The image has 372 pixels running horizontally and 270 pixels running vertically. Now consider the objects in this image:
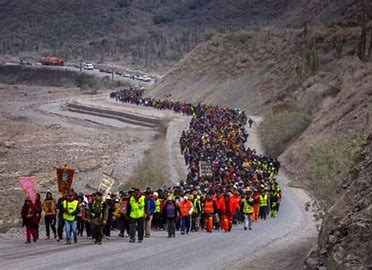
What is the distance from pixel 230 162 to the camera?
36094mm

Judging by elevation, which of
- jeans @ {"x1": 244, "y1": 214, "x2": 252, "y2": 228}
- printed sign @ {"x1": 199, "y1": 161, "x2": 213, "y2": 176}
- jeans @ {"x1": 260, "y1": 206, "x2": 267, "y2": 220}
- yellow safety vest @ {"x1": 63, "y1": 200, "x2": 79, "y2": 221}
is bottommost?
printed sign @ {"x1": 199, "y1": 161, "x2": 213, "y2": 176}

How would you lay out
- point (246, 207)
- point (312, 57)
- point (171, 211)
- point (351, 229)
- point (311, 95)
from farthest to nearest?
point (312, 57), point (311, 95), point (246, 207), point (171, 211), point (351, 229)

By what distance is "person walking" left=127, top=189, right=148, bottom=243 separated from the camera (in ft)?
59.1

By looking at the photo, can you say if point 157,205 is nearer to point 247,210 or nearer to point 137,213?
point 137,213

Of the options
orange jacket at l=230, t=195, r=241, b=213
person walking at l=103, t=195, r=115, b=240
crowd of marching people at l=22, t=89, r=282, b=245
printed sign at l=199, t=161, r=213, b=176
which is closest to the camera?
crowd of marching people at l=22, t=89, r=282, b=245

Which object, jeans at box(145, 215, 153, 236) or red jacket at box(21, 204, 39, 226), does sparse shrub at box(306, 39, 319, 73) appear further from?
red jacket at box(21, 204, 39, 226)

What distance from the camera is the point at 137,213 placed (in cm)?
1805

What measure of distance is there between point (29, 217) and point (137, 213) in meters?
2.44

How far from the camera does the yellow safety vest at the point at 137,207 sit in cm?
1798

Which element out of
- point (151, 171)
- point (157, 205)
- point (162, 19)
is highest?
point (162, 19)

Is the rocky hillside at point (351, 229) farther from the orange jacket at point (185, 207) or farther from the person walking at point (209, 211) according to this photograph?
the person walking at point (209, 211)

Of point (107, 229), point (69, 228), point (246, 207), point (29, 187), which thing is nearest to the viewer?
point (69, 228)

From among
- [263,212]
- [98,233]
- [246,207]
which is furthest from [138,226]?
[263,212]

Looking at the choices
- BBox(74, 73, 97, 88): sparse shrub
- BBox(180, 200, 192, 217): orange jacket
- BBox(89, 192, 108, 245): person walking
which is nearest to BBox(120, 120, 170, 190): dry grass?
BBox(180, 200, 192, 217): orange jacket
